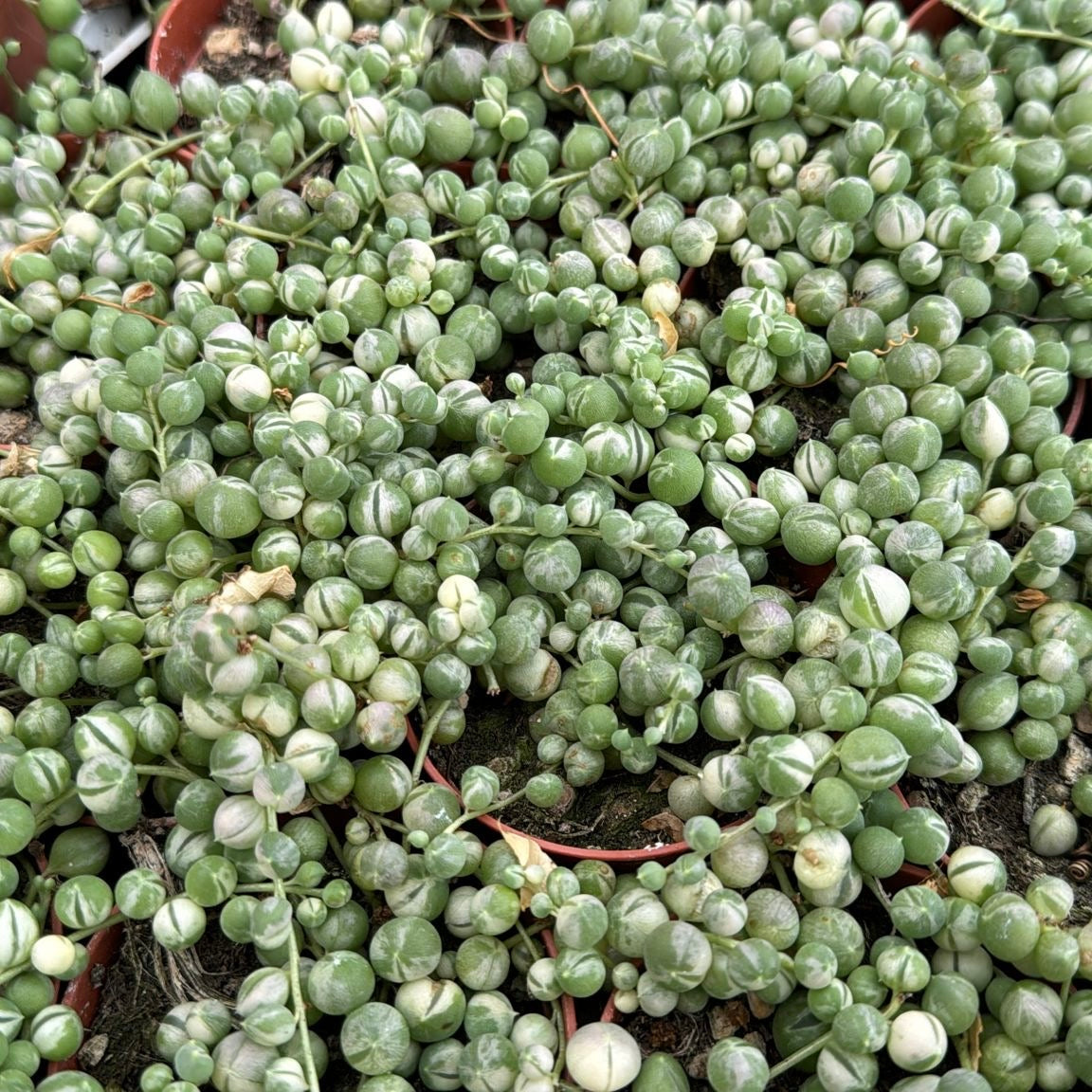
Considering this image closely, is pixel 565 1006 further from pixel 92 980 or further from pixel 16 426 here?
pixel 16 426

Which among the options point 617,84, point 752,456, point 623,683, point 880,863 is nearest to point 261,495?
point 623,683

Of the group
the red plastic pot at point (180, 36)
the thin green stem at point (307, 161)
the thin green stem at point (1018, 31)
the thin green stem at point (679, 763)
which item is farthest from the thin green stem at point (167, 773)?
the thin green stem at point (1018, 31)

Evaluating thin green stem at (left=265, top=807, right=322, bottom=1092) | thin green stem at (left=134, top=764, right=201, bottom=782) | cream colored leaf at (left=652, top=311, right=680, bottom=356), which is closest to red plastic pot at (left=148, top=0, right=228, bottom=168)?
cream colored leaf at (left=652, top=311, right=680, bottom=356)

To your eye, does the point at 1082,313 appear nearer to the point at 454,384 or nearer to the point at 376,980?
the point at 454,384

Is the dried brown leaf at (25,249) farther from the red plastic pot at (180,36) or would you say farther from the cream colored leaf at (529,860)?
the cream colored leaf at (529,860)

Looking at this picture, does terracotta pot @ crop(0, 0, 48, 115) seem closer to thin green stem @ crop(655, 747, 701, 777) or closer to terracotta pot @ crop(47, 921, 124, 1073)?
terracotta pot @ crop(47, 921, 124, 1073)

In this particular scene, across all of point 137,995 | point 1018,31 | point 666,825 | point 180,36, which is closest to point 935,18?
point 1018,31
